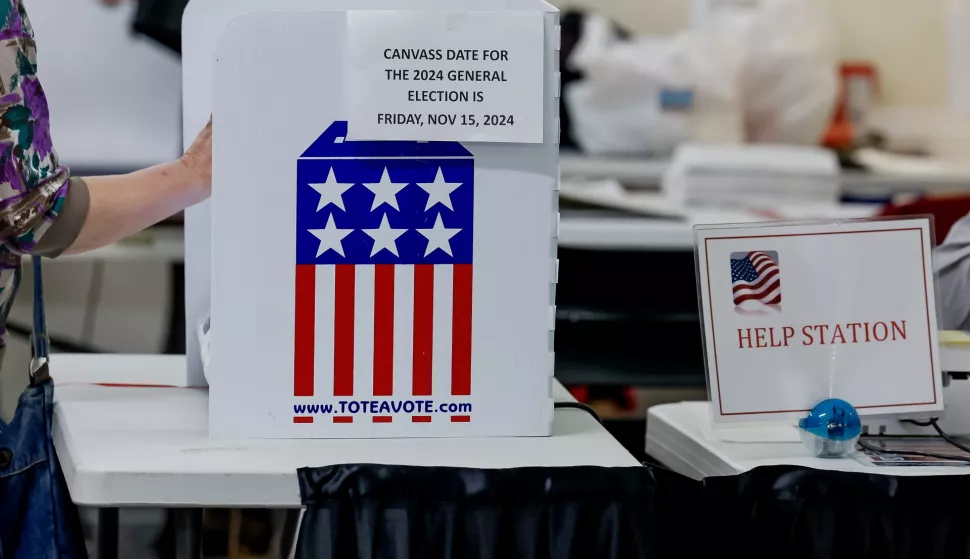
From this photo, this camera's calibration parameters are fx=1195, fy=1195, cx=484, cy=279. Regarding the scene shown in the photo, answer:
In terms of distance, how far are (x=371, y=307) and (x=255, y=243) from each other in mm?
A: 116

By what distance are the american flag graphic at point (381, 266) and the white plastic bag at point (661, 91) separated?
7.56ft

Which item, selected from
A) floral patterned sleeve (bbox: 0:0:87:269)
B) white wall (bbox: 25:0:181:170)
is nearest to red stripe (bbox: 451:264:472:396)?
floral patterned sleeve (bbox: 0:0:87:269)

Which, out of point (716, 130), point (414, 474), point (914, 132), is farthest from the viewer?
point (914, 132)

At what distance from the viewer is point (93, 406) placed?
3.84 ft

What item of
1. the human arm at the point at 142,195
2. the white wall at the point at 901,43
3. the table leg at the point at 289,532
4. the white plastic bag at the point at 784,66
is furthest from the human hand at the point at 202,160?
the white wall at the point at 901,43

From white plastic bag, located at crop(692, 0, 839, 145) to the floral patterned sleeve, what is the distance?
2.58 m

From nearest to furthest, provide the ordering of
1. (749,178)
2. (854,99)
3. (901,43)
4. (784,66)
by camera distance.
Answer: (749,178), (784,66), (854,99), (901,43)

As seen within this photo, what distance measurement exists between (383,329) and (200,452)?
0.19m

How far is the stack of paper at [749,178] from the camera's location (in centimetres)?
304

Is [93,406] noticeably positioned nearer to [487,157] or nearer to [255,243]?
[255,243]

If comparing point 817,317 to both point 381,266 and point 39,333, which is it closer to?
point 381,266

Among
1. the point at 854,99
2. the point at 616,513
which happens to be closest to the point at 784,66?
the point at 854,99

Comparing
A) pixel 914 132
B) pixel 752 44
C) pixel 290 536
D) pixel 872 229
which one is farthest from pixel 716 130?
pixel 290 536

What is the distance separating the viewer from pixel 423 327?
108 centimetres
